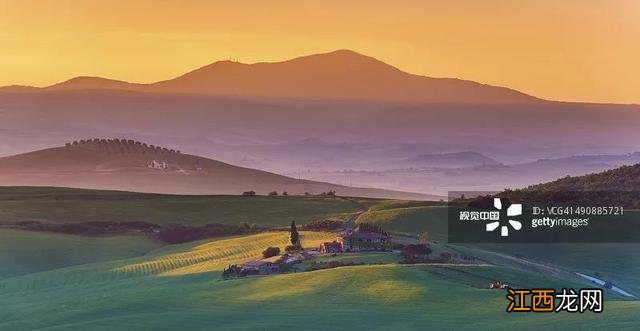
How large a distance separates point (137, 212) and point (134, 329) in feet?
244

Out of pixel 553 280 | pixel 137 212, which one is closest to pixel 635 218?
pixel 553 280

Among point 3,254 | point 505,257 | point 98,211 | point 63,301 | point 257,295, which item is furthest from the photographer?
point 98,211

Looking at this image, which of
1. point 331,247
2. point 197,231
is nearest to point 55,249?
point 197,231

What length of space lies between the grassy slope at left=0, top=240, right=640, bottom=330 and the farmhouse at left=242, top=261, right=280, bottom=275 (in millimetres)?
2078

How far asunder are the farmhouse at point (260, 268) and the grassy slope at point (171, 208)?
134 ft

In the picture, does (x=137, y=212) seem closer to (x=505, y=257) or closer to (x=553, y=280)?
(x=505, y=257)

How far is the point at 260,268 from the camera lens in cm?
7462

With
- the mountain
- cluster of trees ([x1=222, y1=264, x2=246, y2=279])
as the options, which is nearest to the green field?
cluster of trees ([x1=222, y1=264, x2=246, y2=279])

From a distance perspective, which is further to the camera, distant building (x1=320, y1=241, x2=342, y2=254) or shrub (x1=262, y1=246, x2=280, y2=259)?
shrub (x1=262, y1=246, x2=280, y2=259)

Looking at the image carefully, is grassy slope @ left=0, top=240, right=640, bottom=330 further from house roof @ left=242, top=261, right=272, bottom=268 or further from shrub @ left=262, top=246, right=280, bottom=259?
shrub @ left=262, top=246, right=280, bottom=259

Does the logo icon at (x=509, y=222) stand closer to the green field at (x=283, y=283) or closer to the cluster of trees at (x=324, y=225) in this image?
the green field at (x=283, y=283)

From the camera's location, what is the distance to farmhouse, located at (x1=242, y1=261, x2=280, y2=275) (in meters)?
73.7

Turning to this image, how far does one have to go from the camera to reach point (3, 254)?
100 metres

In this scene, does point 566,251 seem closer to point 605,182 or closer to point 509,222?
point 509,222
